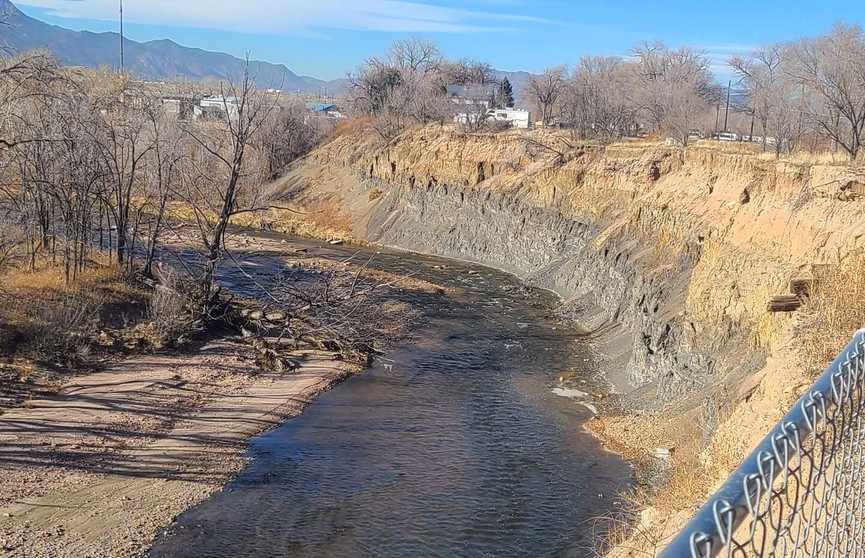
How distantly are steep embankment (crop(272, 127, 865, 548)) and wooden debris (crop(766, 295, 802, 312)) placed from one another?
493 mm

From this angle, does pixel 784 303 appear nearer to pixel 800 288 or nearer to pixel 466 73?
pixel 800 288

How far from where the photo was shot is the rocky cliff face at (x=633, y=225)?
17969mm

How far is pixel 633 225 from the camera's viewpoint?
29.5 m

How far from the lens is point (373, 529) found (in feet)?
42.4

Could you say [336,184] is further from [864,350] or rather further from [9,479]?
[864,350]

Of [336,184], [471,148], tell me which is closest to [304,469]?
[471,148]

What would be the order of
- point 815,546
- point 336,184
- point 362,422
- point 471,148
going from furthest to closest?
1. point 336,184
2. point 471,148
3. point 362,422
4. point 815,546

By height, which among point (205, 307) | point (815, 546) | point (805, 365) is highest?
point (815, 546)

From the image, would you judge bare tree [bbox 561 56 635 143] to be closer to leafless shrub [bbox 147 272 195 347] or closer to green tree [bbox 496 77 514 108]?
green tree [bbox 496 77 514 108]

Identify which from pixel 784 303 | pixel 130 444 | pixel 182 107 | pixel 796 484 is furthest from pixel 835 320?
pixel 182 107

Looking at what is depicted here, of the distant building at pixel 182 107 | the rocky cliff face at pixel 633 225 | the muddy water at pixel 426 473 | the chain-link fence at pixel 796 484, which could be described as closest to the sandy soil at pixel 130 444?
the muddy water at pixel 426 473

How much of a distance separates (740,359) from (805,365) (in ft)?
22.2

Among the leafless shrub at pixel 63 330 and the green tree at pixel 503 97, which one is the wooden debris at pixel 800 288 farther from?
the green tree at pixel 503 97

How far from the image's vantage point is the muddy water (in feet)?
41.3
